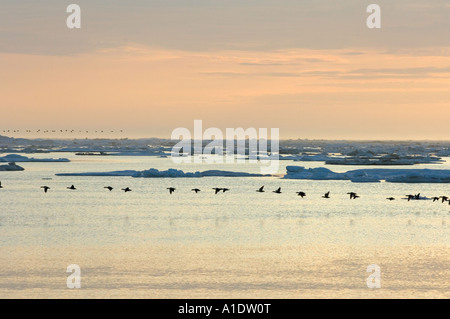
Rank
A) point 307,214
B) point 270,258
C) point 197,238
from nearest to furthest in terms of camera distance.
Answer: point 270,258, point 197,238, point 307,214

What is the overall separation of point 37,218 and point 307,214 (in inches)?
475

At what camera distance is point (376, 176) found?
191 ft

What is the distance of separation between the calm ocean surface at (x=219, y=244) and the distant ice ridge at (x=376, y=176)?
29.5 feet

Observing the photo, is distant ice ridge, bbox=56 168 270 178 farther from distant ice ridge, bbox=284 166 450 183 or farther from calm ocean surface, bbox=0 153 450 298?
calm ocean surface, bbox=0 153 450 298

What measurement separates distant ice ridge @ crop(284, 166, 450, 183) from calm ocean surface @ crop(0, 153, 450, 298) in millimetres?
8993

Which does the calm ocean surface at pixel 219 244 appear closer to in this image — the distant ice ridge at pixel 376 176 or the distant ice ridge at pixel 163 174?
the distant ice ridge at pixel 376 176

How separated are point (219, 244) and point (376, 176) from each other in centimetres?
3526

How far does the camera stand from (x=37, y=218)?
106 ft

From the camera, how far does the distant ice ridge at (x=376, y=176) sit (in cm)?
5525

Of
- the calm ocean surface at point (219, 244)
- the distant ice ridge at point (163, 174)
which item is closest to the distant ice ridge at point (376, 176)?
the distant ice ridge at point (163, 174)

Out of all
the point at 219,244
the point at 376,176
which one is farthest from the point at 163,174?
the point at 219,244

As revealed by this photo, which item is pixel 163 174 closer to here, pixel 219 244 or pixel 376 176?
pixel 376 176

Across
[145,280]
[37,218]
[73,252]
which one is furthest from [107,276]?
[37,218]
